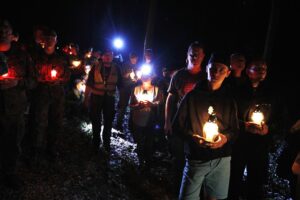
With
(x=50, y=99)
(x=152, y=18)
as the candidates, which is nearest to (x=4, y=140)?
(x=50, y=99)

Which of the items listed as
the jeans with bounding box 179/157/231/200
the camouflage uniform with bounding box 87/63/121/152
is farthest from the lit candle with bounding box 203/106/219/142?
the camouflage uniform with bounding box 87/63/121/152

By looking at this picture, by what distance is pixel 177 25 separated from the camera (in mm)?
25500

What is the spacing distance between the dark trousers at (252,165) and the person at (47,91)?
12.1 ft

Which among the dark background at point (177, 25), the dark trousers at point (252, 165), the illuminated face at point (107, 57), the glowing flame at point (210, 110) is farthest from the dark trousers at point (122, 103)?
the dark background at point (177, 25)

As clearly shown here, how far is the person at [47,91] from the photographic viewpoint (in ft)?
19.6

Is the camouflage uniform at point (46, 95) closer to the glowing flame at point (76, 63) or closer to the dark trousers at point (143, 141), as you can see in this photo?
the dark trousers at point (143, 141)

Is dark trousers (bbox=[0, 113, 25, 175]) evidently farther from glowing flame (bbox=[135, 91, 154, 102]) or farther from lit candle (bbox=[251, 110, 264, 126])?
lit candle (bbox=[251, 110, 264, 126])

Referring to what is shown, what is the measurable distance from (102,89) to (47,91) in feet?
5.05

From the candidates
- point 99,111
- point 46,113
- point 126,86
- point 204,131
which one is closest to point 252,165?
point 204,131

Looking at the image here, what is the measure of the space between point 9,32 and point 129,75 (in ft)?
20.1

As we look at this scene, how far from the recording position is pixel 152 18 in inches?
570

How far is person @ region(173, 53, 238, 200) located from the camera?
3867 millimetres

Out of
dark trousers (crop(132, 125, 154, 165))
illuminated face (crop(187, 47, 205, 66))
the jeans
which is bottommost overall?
dark trousers (crop(132, 125, 154, 165))

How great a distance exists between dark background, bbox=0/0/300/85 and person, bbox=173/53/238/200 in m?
18.3
